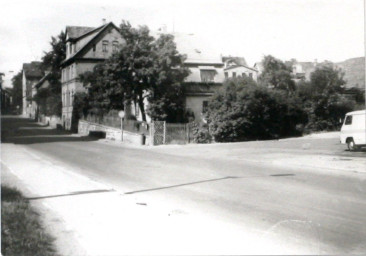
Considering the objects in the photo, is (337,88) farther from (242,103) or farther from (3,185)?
(242,103)

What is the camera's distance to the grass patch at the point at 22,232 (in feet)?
17.7

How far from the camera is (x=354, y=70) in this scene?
22.2ft

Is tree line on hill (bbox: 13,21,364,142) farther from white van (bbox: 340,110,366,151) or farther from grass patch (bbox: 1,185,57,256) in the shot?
grass patch (bbox: 1,185,57,256)

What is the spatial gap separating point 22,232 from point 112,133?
25.3 meters

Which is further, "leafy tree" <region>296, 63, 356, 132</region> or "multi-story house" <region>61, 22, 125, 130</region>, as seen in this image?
"multi-story house" <region>61, 22, 125, 130</region>

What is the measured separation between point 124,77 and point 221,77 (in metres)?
15.6

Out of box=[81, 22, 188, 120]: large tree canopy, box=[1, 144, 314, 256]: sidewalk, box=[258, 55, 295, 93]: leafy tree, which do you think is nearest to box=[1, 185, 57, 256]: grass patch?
box=[1, 144, 314, 256]: sidewalk

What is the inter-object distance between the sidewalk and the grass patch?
0.22 meters

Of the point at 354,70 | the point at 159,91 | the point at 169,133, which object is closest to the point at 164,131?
the point at 169,133

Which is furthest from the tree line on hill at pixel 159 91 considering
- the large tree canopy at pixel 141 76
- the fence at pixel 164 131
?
the fence at pixel 164 131

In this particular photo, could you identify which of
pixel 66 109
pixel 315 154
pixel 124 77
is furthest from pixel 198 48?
pixel 315 154

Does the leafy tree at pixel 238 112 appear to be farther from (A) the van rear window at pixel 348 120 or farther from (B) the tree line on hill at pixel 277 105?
(A) the van rear window at pixel 348 120

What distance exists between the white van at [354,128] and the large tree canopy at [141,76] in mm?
18438

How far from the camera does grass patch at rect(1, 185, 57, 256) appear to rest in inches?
212
